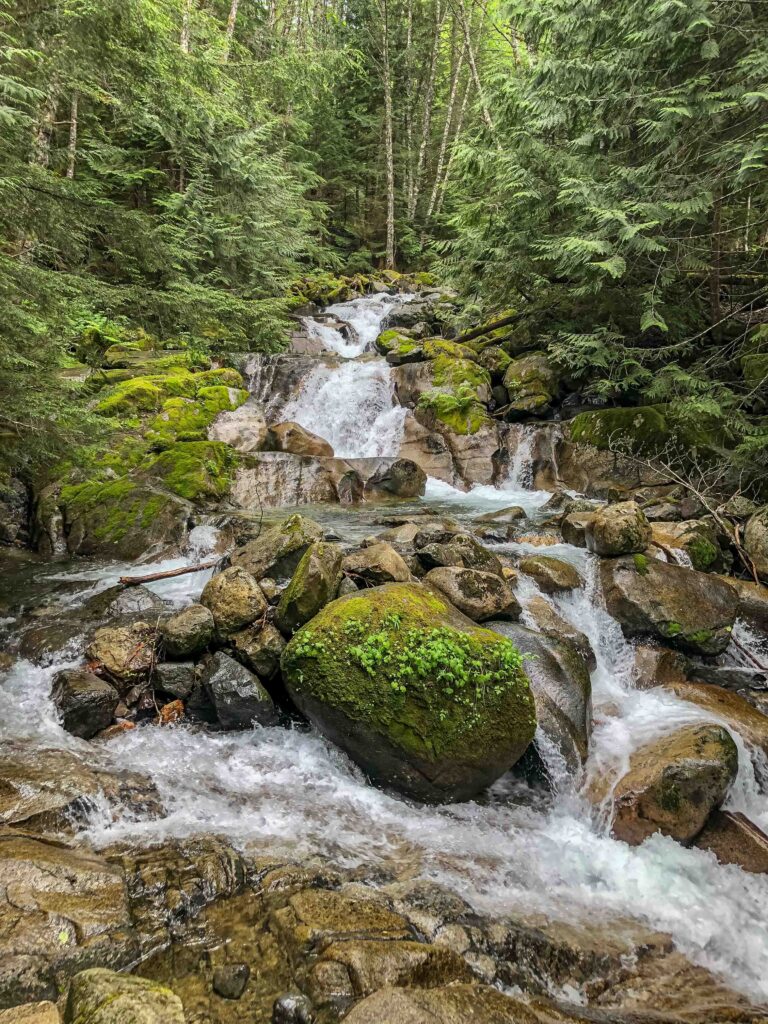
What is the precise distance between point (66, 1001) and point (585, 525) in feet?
24.5

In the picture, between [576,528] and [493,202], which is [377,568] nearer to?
[576,528]

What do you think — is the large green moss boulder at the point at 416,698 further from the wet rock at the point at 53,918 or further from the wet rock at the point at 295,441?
the wet rock at the point at 295,441

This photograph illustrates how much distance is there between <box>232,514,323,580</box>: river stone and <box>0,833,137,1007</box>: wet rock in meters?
3.43

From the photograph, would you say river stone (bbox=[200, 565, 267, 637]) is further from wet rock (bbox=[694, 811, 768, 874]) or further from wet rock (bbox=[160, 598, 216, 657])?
wet rock (bbox=[694, 811, 768, 874])

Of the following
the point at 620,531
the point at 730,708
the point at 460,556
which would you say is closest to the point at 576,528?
the point at 620,531

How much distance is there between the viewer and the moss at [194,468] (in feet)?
31.1

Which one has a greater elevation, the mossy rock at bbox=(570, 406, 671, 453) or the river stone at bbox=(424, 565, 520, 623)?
the mossy rock at bbox=(570, 406, 671, 453)

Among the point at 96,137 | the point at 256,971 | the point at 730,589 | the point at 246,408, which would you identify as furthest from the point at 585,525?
the point at 96,137

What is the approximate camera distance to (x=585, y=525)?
25.7 feet

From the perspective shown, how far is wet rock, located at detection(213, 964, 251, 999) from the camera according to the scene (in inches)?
99.2

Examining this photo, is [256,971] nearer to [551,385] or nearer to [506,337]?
[551,385]

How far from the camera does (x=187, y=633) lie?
531cm

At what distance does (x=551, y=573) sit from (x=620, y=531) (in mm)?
1161

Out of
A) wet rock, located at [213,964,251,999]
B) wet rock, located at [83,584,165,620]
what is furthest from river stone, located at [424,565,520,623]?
wet rock, located at [213,964,251,999]
